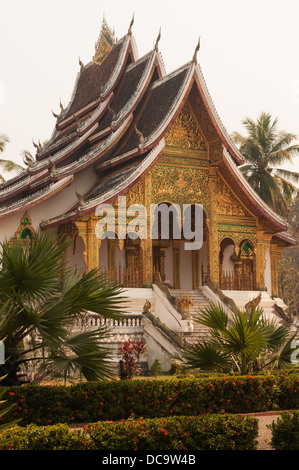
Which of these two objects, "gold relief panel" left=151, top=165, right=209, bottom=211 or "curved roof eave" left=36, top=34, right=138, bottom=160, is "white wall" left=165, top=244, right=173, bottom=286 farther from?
"curved roof eave" left=36, top=34, right=138, bottom=160

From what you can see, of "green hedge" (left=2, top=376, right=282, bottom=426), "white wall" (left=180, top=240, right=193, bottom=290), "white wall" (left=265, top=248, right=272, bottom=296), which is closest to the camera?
"green hedge" (left=2, top=376, right=282, bottom=426)

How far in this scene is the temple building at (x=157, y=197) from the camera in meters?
18.0

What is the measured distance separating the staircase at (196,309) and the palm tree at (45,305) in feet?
24.9

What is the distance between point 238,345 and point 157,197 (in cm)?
900

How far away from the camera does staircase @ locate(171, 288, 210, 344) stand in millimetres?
16578

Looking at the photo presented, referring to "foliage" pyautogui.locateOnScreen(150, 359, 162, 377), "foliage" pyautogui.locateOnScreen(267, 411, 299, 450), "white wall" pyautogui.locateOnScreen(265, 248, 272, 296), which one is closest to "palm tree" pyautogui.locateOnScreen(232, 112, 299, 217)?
"white wall" pyautogui.locateOnScreen(265, 248, 272, 296)

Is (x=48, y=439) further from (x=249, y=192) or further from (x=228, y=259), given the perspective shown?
(x=228, y=259)

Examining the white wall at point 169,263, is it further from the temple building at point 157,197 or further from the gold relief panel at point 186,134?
the gold relief panel at point 186,134

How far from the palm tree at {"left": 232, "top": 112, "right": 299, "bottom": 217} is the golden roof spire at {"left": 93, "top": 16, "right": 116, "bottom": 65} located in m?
7.98

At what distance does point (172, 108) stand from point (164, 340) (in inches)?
265

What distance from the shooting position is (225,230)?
2002 cm

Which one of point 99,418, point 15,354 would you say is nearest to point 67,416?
point 99,418

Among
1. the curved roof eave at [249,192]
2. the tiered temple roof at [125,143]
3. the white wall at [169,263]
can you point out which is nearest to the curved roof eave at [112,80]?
the tiered temple roof at [125,143]
